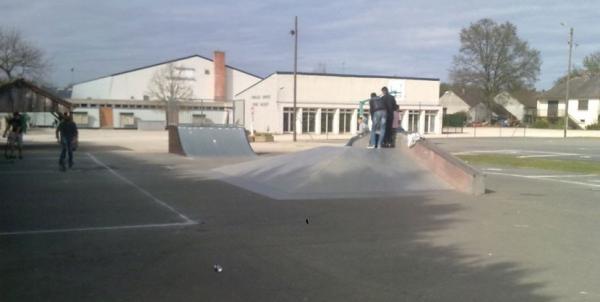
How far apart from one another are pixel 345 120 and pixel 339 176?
147ft

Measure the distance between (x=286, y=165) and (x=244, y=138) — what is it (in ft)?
35.8

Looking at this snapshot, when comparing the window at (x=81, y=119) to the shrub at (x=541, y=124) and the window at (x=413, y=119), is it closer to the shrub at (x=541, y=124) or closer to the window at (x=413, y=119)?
the window at (x=413, y=119)

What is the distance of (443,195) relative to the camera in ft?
41.9

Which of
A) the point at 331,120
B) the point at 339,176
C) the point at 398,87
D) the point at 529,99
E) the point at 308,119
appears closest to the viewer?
the point at 339,176

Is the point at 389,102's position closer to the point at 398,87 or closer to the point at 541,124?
the point at 398,87

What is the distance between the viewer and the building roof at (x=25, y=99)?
87.4ft

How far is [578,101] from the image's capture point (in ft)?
270

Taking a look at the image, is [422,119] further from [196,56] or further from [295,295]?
[295,295]

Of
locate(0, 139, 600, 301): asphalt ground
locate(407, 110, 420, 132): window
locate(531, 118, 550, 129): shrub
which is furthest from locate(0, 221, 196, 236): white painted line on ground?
locate(531, 118, 550, 129): shrub

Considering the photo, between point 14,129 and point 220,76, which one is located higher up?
point 220,76

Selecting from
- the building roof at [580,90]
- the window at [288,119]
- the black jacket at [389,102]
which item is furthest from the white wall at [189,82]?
the black jacket at [389,102]

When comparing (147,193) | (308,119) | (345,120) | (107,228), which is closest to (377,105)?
(147,193)

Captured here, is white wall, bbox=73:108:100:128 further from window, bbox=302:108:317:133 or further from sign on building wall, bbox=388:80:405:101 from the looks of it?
sign on building wall, bbox=388:80:405:101

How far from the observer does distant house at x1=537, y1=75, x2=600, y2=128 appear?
263 ft
